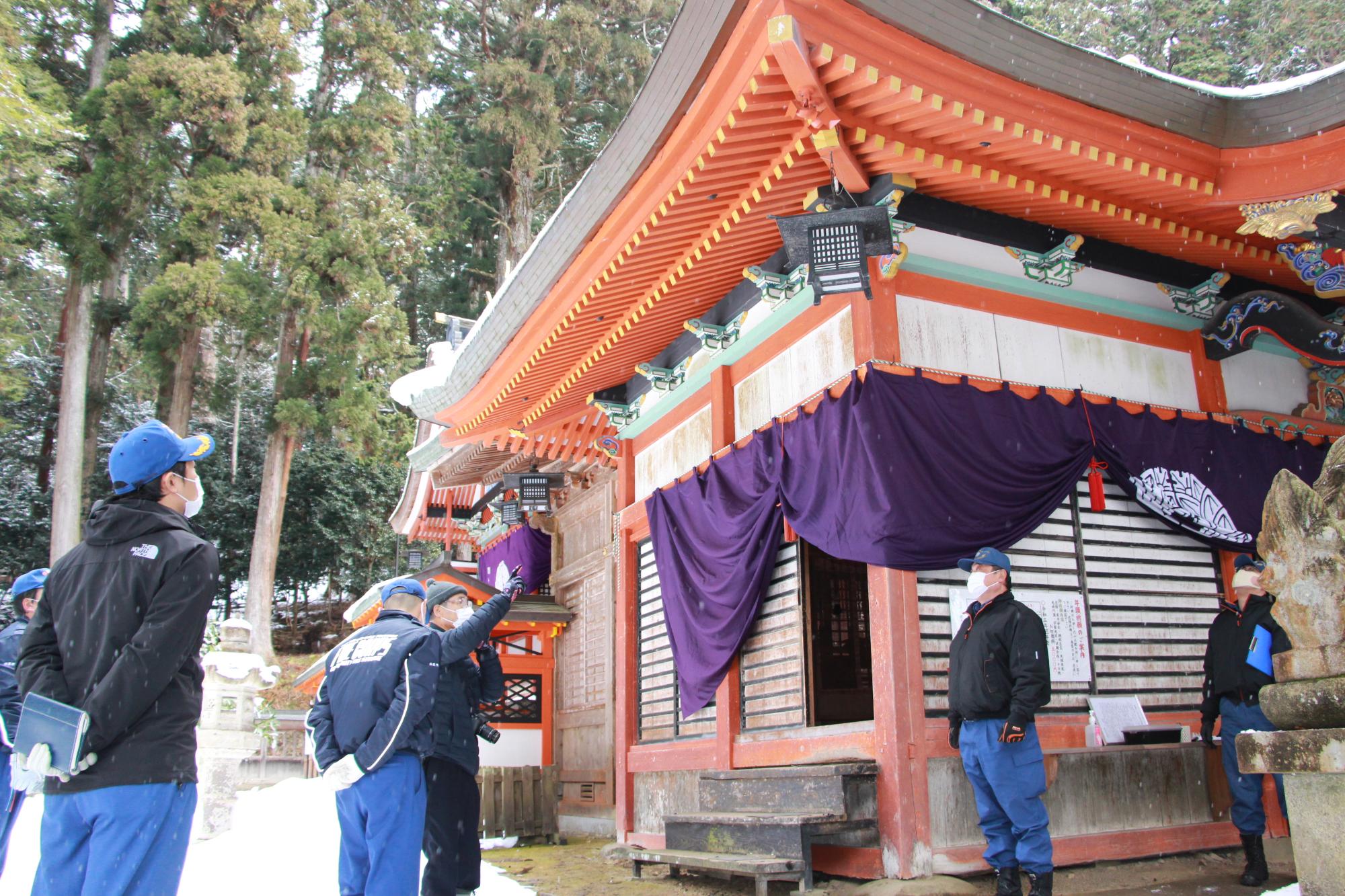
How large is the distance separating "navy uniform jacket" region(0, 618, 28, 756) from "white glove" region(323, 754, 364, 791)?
186cm

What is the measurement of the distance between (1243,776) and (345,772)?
14.8ft

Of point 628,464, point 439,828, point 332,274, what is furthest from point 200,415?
point 439,828

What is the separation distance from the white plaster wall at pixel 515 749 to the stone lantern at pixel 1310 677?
359 inches

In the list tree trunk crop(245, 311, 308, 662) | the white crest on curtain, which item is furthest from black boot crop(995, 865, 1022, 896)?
tree trunk crop(245, 311, 308, 662)

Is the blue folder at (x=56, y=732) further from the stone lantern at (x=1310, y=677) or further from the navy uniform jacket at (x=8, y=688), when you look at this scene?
the stone lantern at (x=1310, y=677)

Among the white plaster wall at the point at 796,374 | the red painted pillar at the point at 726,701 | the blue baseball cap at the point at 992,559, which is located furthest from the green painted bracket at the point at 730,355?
the blue baseball cap at the point at 992,559

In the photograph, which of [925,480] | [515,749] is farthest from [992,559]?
[515,749]

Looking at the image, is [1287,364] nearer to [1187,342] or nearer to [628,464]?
[1187,342]

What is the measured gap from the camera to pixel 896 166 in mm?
5328

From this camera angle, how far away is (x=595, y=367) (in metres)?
8.12

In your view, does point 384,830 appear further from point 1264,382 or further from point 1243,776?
point 1264,382

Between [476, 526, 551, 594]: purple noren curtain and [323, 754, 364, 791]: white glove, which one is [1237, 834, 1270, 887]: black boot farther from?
[476, 526, 551, 594]: purple noren curtain

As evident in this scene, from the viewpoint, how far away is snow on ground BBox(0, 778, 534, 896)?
5980 mm

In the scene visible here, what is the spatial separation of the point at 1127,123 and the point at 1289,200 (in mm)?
1054
